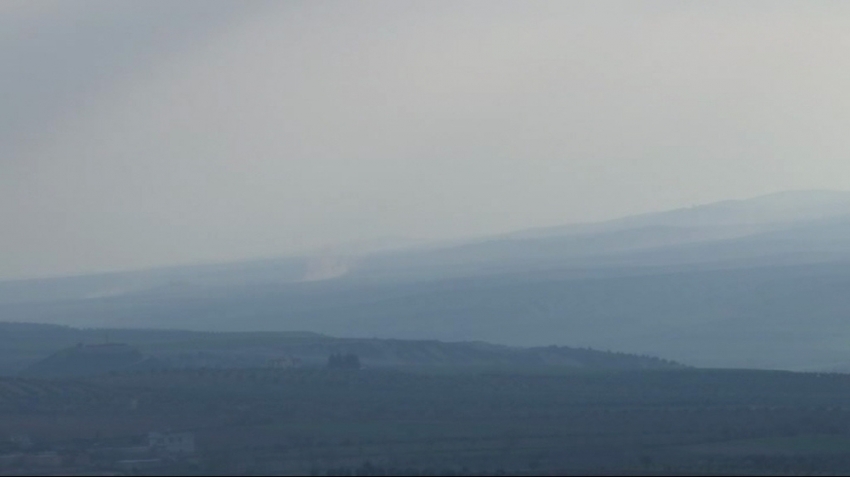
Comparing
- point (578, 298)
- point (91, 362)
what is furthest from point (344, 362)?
point (578, 298)

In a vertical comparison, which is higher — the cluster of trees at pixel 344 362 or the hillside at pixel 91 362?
the hillside at pixel 91 362

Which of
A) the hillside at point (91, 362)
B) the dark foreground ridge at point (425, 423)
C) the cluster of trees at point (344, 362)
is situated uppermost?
the hillside at point (91, 362)

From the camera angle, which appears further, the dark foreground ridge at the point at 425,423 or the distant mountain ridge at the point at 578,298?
the distant mountain ridge at the point at 578,298

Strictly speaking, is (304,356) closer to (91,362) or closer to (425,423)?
(91,362)

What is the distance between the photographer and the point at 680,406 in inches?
1870

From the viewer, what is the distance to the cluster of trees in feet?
200

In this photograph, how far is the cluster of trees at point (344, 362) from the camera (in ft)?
200

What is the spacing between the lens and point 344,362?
61.5 metres

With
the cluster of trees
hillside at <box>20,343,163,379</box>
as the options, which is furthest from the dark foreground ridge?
hillside at <box>20,343,163,379</box>

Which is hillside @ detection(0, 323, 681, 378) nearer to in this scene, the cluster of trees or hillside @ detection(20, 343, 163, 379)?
hillside @ detection(20, 343, 163, 379)

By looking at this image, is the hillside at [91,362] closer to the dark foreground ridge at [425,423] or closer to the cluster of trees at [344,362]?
the cluster of trees at [344,362]

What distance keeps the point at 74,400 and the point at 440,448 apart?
1515 cm

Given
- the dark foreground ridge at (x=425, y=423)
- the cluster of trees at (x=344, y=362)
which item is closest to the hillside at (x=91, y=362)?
the cluster of trees at (x=344, y=362)

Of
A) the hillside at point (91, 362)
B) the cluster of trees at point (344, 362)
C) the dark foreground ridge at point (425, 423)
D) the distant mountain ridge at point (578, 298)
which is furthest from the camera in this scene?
the distant mountain ridge at point (578, 298)
